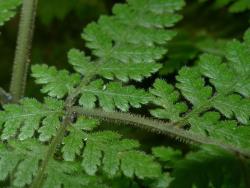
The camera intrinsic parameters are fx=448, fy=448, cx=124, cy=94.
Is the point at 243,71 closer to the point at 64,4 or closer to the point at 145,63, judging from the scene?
the point at 145,63

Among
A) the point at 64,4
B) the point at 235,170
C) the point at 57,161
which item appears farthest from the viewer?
the point at 64,4

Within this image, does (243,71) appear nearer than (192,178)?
No

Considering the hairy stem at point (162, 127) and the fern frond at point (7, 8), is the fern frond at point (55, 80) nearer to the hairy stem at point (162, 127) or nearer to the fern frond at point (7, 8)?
the hairy stem at point (162, 127)

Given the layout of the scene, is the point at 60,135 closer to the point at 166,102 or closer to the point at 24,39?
the point at 166,102

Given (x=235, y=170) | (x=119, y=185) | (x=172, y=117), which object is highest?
(x=172, y=117)

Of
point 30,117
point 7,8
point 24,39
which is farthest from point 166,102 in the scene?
point 7,8

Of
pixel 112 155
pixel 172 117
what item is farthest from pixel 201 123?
pixel 112 155
